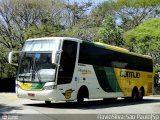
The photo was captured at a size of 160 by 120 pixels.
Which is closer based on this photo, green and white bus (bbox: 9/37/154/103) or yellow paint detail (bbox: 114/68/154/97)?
green and white bus (bbox: 9/37/154/103)

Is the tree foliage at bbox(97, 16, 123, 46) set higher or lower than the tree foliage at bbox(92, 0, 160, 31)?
lower

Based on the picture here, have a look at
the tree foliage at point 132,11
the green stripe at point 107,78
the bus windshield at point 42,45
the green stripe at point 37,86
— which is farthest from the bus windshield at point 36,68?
the tree foliage at point 132,11

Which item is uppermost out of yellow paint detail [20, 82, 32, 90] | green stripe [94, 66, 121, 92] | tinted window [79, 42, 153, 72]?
tinted window [79, 42, 153, 72]

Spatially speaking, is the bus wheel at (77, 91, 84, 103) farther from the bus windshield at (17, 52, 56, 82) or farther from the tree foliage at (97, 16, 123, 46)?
the tree foliage at (97, 16, 123, 46)

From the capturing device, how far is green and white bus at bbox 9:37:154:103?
758 inches

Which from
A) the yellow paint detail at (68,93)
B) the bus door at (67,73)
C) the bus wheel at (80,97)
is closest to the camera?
the bus door at (67,73)

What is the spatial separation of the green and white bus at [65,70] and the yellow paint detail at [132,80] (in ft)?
3.46

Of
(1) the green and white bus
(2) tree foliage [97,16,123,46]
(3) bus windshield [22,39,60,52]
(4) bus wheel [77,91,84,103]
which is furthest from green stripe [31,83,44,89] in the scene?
(2) tree foliage [97,16,123,46]

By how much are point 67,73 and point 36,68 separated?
1.47 metres

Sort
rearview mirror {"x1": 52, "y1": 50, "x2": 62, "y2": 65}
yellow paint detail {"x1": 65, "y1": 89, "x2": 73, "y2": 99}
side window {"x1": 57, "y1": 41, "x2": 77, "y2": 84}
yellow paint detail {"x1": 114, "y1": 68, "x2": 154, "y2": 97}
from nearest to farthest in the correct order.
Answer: rearview mirror {"x1": 52, "y1": 50, "x2": 62, "y2": 65}
side window {"x1": 57, "y1": 41, "x2": 77, "y2": 84}
yellow paint detail {"x1": 65, "y1": 89, "x2": 73, "y2": 99}
yellow paint detail {"x1": 114, "y1": 68, "x2": 154, "y2": 97}

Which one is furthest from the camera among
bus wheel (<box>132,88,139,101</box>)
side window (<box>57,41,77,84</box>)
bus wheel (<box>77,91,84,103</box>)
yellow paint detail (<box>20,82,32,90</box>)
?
bus wheel (<box>132,88,139,101</box>)

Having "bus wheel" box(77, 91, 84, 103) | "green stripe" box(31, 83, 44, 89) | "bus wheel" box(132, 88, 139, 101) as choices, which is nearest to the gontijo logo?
"bus wheel" box(132, 88, 139, 101)

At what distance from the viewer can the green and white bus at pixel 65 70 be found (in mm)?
19250

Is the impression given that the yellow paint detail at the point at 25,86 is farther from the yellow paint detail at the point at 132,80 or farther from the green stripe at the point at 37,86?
the yellow paint detail at the point at 132,80
